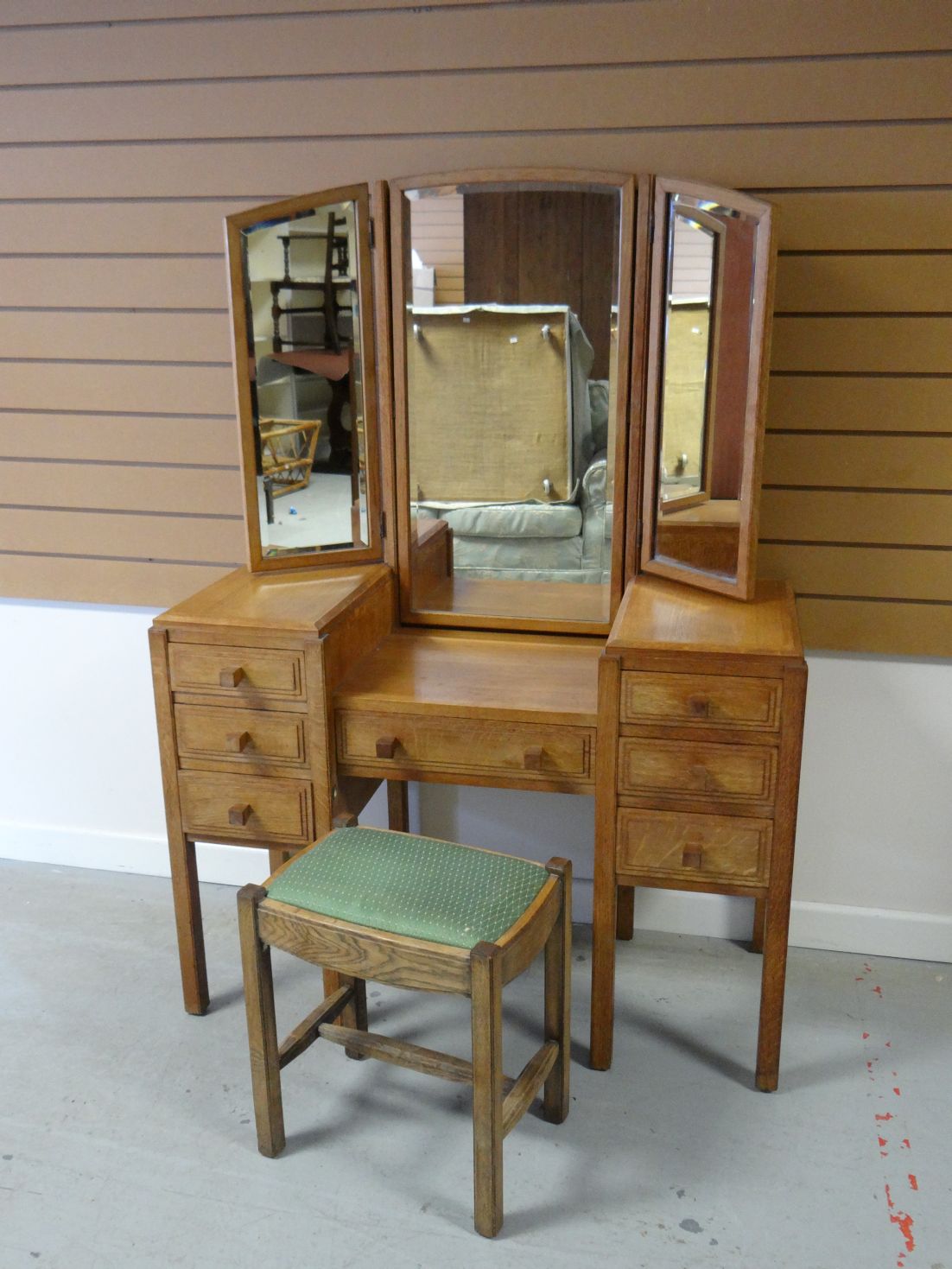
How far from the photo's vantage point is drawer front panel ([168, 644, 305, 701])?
2.31 m

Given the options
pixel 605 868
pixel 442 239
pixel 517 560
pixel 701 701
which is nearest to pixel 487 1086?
pixel 605 868

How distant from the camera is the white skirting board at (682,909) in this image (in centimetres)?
278

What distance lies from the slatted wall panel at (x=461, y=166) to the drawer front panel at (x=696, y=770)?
0.59 metres

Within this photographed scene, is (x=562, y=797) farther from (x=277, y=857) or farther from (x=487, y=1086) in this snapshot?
(x=487, y=1086)

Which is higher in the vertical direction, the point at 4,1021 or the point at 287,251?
the point at 287,251

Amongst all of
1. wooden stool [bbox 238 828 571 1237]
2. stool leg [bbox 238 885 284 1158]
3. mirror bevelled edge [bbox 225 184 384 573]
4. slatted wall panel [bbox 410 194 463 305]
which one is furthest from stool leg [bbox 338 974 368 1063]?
slatted wall panel [bbox 410 194 463 305]

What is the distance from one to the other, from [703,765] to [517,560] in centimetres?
75

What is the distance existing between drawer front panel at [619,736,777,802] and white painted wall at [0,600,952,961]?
584mm

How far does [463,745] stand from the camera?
2.31m

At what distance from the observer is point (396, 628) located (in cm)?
275

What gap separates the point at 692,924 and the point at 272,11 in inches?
95.3

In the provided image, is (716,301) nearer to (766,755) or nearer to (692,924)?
(766,755)

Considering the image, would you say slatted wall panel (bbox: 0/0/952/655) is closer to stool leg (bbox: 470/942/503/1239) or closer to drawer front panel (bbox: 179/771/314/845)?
drawer front panel (bbox: 179/771/314/845)

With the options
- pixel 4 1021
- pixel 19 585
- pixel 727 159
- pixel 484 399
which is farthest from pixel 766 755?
pixel 19 585
